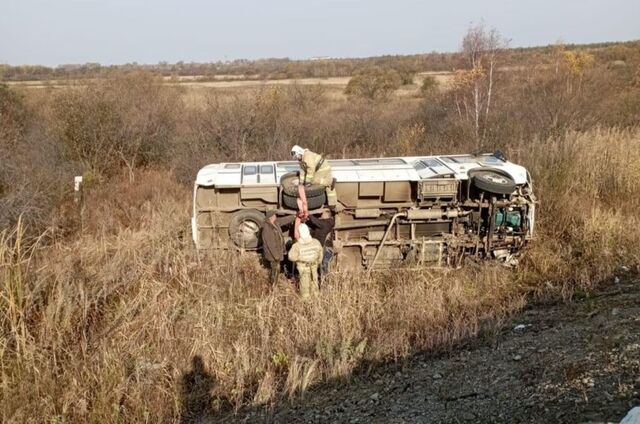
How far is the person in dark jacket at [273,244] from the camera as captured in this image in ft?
23.0

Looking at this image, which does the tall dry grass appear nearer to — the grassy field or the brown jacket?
the grassy field

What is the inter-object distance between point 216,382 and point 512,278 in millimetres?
4693

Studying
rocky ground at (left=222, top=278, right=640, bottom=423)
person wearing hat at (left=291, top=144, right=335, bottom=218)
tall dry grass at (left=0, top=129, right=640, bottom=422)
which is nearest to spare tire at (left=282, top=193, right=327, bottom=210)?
person wearing hat at (left=291, top=144, right=335, bottom=218)

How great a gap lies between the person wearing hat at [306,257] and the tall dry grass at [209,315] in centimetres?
19

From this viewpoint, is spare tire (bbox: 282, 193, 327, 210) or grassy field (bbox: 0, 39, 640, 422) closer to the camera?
Result: grassy field (bbox: 0, 39, 640, 422)

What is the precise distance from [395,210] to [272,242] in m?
1.95

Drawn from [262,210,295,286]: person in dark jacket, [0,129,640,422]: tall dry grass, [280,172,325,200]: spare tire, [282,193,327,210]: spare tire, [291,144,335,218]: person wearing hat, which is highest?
[291,144,335,218]: person wearing hat

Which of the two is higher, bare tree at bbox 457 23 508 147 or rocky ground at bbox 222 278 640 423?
bare tree at bbox 457 23 508 147

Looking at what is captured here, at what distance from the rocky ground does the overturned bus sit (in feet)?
7.04

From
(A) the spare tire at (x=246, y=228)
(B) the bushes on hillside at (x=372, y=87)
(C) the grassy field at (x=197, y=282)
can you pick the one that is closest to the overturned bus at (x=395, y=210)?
(A) the spare tire at (x=246, y=228)

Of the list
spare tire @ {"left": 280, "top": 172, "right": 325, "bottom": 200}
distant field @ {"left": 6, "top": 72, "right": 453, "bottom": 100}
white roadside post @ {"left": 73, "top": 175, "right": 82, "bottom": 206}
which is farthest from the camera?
distant field @ {"left": 6, "top": 72, "right": 453, "bottom": 100}

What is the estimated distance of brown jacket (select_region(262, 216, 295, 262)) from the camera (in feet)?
23.0

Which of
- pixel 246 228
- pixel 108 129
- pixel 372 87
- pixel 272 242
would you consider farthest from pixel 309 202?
pixel 372 87

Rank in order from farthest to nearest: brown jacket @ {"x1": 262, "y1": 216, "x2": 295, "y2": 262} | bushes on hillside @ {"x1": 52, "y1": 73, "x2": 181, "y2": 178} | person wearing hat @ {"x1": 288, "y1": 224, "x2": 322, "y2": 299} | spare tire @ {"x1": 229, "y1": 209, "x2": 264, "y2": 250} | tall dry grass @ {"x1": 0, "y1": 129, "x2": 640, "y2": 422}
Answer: bushes on hillside @ {"x1": 52, "y1": 73, "x2": 181, "y2": 178} → spare tire @ {"x1": 229, "y1": 209, "x2": 264, "y2": 250} → brown jacket @ {"x1": 262, "y1": 216, "x2": 295, "y2": 262} → person wearing hat @ {"x1": 288, "y1": 224, "x2": 322, "y2": 299} → tall dry grass @ {"x1": 0, "y1": 129, "x2": 640, "y2": 422}
